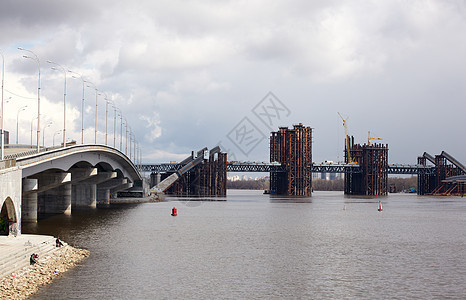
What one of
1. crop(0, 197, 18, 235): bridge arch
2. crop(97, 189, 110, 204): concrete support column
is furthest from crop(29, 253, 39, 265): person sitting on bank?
crop(97, 189, 110, 204): concrete support column

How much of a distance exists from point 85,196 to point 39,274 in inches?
3517

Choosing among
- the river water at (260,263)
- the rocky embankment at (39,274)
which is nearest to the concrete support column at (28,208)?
the river water at (260,263)

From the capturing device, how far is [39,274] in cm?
3531

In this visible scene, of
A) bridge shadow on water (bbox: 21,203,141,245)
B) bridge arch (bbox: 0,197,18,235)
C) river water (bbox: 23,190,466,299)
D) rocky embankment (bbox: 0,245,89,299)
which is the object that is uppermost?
bridge arch (bbox: 0,197,18,235)

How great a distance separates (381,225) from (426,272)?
42395 mm

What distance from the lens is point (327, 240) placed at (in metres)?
61.7

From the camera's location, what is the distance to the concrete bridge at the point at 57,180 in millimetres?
51844

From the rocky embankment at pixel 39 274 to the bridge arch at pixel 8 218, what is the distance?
784 centimetres

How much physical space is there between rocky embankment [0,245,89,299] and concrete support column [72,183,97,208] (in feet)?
254

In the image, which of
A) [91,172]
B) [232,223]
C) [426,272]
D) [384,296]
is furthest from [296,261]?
[91,172]

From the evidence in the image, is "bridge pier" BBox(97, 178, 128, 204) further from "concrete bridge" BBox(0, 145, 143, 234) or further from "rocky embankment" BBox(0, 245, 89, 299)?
"rocky embankment" BBox(0, 245, 89, 299)

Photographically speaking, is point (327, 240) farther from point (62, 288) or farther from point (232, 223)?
point (62, 288)

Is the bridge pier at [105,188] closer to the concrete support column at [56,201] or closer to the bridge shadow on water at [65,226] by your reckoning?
the concrete support column at [56,201]

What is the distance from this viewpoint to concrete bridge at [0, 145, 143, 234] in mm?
51844
